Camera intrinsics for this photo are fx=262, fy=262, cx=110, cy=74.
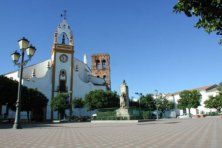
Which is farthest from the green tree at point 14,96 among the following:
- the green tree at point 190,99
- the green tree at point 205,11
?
the green tree at point 190,99

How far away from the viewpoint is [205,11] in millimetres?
7707

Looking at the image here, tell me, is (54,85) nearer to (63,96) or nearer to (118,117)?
(63,96)

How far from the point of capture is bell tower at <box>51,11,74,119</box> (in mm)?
65438

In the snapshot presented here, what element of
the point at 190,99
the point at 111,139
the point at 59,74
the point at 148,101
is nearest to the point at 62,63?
the point at 59,74

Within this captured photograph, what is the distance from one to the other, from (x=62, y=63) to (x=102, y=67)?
17.9m

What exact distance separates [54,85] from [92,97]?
11.6m

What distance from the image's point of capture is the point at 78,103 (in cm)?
6031

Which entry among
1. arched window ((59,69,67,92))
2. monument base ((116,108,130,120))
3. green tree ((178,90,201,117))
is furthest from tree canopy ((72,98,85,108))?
green tree ((178,90,201,117))

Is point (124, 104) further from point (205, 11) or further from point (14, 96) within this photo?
point (205, 11)

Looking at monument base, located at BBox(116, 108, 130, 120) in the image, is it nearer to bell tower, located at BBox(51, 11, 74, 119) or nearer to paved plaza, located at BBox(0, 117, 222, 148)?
paved plaza, located at BBox(0, 117, 222, 148)

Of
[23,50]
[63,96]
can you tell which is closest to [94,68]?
[63,96]

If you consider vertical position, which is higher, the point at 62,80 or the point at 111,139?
the point at 62,80

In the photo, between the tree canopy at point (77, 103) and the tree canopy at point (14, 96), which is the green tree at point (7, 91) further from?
the tree canopy at point (77, 103)

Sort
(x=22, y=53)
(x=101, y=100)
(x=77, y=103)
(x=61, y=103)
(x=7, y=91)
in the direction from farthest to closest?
(x=77, y=103) → (x=101, y=100) → (x=61, y=103) → (x=7, y=91) → (x=22, y=53)
